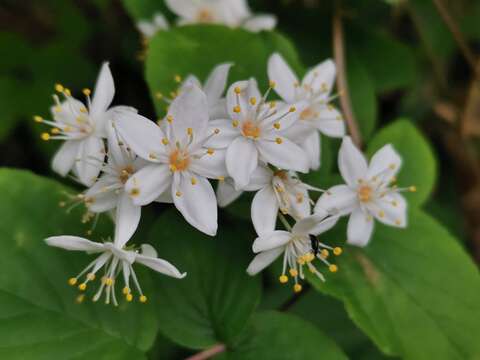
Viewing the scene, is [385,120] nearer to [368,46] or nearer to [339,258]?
[368,46]

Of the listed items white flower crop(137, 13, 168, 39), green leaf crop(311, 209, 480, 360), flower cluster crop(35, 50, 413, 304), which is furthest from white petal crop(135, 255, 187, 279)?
white flower crop(137, 13, 168, 39)

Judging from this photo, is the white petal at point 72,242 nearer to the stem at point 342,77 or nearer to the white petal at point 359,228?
the white petal at point 359,228

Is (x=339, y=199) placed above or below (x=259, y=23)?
below

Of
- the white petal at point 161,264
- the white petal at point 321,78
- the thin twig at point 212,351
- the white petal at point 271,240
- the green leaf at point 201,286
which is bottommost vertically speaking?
the thin twig at point 212,351

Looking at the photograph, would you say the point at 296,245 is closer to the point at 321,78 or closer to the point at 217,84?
the point at 217,84

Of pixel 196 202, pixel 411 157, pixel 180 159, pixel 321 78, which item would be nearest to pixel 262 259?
pixel 196 202

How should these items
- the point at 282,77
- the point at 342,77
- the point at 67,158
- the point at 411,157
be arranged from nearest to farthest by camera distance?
the point at 67,158, the point at 282,77, the point at 411,157, the point at 342,77

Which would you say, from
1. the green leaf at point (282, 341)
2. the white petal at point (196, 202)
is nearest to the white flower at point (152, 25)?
the white petal at point (196, 202)
